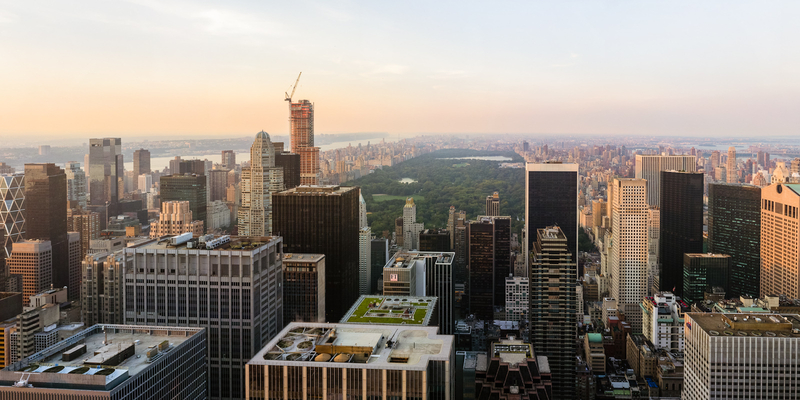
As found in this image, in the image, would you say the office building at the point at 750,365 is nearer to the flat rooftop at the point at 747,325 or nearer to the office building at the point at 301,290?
the flat rooftop at the point at 747,325

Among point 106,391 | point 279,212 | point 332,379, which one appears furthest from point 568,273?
point 106,391

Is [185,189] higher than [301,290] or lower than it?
higher

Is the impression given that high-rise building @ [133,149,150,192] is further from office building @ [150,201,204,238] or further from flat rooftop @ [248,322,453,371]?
flat rooftop @ [248,322,453,371]

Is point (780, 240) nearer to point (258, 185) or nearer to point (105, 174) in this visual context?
point (258, 185)

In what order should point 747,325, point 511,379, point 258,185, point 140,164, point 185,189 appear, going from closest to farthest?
point 747,325 < point 511,379 < point 258,185 < point 140,164 < point 185,189

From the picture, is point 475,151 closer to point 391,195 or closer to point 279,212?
point 391,195

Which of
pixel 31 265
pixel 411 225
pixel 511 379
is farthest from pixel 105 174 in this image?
pixel 511 379

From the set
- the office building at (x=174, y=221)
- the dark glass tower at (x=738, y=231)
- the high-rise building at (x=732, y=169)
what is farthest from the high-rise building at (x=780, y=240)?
the office building at (x=174, y=221)
